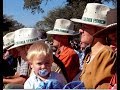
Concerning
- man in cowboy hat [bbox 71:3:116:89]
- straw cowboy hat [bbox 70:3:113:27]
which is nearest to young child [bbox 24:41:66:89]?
man in cowboy hat [bbox 71:3:116:89]

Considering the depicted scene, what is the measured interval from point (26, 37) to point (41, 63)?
103 centimetres

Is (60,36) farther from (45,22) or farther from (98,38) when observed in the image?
(45,22)

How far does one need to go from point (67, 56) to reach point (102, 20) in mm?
764

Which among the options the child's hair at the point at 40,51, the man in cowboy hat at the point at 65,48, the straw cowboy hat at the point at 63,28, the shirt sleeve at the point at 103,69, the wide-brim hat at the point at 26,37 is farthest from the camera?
the straw cowboy hat at the point at 63,28

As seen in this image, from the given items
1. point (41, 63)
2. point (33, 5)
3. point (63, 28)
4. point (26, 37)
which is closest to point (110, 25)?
point (41, 63)

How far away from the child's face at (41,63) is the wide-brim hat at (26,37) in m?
0.91

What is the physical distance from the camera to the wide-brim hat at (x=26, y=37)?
3.57 metres

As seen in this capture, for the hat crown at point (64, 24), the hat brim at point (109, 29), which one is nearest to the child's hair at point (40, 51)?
the hat brim at point (109, 29)

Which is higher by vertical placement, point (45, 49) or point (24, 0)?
point (45, 49)

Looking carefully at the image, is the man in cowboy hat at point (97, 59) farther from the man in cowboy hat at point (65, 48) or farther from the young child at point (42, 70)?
the man in cowboy hat at point (65, 48)

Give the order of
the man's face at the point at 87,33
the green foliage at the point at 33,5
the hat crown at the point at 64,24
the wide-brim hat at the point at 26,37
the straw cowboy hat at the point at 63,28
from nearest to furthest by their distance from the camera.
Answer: the man's face at the point at 87,33 < the wide-brim hat at the point at 26,37 < the straw cowboy hat at the point at 63,28 < the hat crown at the point at 64,24 < the green foliage at the point at 33,5

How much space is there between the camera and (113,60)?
261cm

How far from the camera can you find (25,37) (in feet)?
11.9

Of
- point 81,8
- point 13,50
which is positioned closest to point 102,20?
point 13,50
